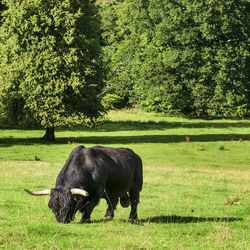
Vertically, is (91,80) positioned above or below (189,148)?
above

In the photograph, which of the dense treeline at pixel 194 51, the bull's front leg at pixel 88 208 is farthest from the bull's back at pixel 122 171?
the dense treeline at pixel 194 51

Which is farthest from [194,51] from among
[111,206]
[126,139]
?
[111,206]

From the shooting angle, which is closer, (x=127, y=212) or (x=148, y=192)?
(x=127, y=212)

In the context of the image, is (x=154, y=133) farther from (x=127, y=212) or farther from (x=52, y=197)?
(x=52, y=197)

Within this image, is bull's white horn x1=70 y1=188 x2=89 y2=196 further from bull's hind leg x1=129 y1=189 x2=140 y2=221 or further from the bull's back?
bull's hind leg x1=129 y1=189 x2=140 y2=221

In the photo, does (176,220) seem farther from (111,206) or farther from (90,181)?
(90,181)

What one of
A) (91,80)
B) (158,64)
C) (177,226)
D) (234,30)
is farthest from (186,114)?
(177,226)

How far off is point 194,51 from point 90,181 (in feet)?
152

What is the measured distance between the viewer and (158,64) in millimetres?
60219

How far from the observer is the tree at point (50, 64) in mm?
36750

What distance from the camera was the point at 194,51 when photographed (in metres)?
55.3

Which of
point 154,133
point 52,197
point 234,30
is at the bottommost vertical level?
point 154,133

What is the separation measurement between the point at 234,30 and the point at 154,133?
16.5 metres

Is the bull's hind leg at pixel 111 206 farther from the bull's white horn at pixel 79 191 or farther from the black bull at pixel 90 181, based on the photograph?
the bull's white horn at pixel 79 191
